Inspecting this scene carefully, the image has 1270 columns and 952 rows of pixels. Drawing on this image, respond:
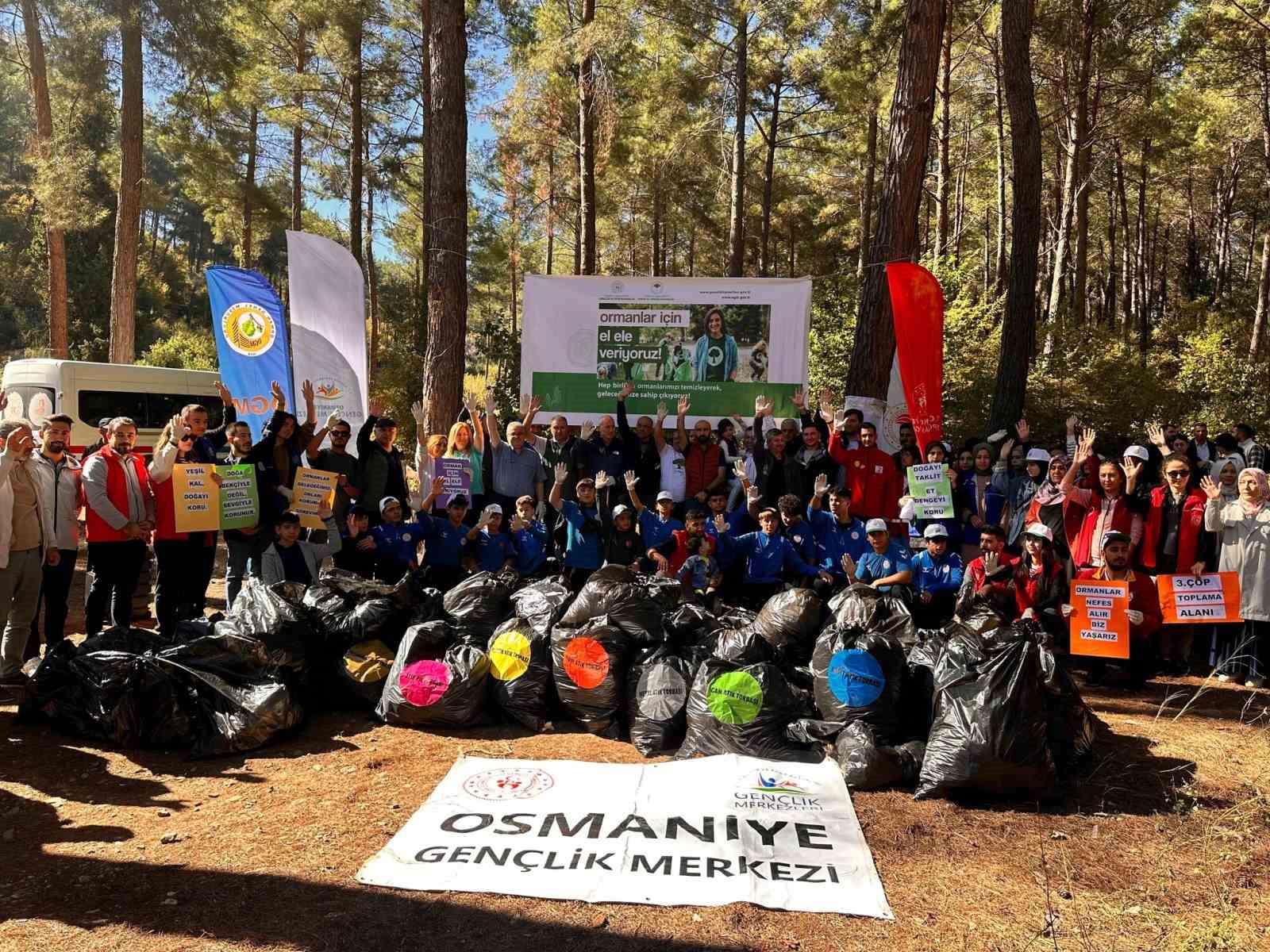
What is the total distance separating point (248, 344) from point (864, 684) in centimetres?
707

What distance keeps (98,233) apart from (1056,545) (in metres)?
34.1

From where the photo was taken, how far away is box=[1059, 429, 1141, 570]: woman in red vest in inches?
245

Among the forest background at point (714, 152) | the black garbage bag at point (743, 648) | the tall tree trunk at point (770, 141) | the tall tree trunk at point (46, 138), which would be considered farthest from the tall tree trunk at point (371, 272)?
the black garbage bag at point (743, 648)

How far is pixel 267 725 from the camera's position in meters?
4.66

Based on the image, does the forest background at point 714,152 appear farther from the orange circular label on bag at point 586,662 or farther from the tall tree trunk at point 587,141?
the orange circular label on bag at point 586,662

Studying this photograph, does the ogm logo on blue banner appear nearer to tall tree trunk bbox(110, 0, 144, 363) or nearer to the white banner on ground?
tall tree trunk bbox(110, 0, 144, 363)

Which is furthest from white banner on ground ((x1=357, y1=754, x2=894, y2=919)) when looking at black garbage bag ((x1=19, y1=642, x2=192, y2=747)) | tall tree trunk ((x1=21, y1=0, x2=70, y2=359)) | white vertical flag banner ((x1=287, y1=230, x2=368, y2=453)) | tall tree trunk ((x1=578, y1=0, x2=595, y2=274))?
tall tree trunk ((x1=21, y1=0, x2=70, y2=359))

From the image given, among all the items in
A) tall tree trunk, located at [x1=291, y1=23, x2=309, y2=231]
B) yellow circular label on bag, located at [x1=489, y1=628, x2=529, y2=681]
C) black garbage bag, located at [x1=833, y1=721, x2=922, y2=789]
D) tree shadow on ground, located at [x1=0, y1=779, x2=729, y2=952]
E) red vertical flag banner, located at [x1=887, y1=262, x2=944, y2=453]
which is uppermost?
tall tree trunk, located at [x1=291, y1=23, x2=309, y2=231]

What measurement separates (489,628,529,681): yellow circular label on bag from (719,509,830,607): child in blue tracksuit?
2187mm

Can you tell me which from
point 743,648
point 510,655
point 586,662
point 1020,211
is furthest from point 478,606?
point 1020,211

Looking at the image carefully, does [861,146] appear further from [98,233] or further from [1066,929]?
[98,233]

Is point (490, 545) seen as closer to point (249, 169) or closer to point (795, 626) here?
point (795, 626)

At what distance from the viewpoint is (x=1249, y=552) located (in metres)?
5.93

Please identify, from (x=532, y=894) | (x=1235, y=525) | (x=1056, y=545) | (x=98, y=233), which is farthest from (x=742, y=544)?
(x=98, y=233)
